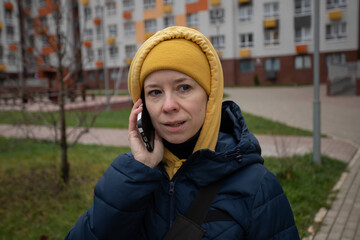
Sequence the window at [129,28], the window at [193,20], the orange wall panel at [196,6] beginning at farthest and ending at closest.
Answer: the window at [129,28], the window at [193,20], the orange wall panel at [196,6]

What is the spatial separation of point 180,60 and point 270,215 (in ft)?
→ 2.39

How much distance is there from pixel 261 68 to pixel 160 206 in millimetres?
36310

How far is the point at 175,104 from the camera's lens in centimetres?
141

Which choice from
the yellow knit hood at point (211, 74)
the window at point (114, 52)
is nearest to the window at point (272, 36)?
the window at point (114, 52)

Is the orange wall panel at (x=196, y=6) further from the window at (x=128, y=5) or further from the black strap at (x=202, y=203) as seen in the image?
the black strap at (x=202, y=203)

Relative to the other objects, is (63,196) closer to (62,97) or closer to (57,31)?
(62,97)

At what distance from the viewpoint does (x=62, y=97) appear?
16.3 ft

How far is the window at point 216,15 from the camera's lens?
35625 millimetres

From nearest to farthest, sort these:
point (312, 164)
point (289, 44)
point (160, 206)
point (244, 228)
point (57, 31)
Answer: point (244, 228) < point (160, 206) < point (57, 31) < point (312, 164) < point (289, 44)

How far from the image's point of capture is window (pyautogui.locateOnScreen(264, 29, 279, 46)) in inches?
1366

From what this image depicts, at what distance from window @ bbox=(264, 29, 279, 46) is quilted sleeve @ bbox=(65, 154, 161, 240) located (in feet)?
117

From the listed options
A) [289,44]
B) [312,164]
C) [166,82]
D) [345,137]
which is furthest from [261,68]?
[166,82]

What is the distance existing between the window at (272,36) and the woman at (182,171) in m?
35.6

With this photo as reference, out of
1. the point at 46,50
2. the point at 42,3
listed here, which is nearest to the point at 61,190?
the point at 46,50
